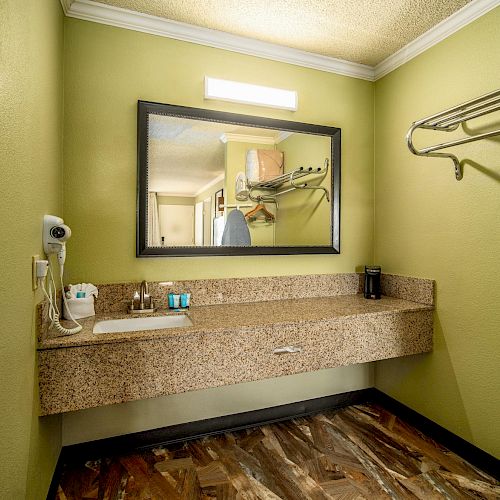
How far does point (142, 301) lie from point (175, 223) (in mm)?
484

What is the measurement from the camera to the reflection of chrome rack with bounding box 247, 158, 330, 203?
2.24 m

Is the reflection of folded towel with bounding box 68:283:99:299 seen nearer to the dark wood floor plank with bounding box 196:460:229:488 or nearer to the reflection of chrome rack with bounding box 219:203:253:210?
Result: the reflection of chrome rack with bounding box 219:203:253:210

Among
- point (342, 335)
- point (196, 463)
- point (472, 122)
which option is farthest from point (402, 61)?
point (196, 463)

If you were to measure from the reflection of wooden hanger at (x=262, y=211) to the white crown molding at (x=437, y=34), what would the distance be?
1.37m

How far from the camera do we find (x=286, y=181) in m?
2.33

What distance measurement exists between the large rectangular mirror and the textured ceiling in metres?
0.50

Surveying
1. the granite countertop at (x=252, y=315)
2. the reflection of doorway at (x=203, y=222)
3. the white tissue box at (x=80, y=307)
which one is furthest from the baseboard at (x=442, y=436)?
the white tissue box at (x=80, y=307)

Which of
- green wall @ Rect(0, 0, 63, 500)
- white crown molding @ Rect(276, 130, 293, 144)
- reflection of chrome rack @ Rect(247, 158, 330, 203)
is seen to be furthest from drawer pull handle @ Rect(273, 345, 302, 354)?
white crown molding @ Rect(276, 130, 293, 144)

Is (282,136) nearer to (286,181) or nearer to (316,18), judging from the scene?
(286,181)

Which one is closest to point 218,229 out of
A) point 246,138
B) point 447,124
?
point 246,138

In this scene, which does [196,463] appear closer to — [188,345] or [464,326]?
[188,345]

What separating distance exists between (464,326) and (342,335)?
0.71 m

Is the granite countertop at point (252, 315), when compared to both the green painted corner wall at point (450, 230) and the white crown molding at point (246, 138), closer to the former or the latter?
the green painted corner wall at point (450, 230)

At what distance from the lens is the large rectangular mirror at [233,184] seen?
2043 mm
